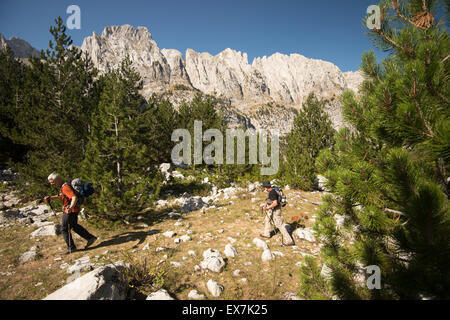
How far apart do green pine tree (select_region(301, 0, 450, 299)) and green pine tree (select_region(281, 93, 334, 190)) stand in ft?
33.8

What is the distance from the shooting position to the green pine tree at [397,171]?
1490 mm

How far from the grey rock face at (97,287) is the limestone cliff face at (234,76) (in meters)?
152

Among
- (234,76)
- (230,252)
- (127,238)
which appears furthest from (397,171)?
(234,76)

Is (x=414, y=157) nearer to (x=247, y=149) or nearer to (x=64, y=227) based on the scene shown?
(x=64, y=227)

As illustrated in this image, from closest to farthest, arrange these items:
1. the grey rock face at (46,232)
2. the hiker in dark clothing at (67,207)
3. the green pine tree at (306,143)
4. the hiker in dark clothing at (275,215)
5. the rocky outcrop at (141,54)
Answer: the hiker in dark clothing at (67,207)
the hiker in dark clothing at (275,215)
the grey rock face at (46,232)
the green pine tree at (306,143)
the rocky outcrop at (141,54)

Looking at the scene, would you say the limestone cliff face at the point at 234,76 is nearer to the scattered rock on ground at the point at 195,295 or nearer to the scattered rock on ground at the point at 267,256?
the scattered rock on ground at the point at 267,256

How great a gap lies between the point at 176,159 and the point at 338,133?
1872 centimetres

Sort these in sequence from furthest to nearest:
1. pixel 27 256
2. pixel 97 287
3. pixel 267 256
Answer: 1. pixel 267 256
2. pixel 27 256
3. pixel 97 287

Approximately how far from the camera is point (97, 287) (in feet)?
8.46

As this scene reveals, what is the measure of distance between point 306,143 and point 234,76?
196 m

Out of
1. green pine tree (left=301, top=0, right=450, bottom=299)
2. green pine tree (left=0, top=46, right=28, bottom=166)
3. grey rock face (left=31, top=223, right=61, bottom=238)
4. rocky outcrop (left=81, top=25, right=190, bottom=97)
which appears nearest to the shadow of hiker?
grey rock face (left=31, top=223, right=61, bottom=238)

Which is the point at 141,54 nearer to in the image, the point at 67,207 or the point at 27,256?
the point at 67,207

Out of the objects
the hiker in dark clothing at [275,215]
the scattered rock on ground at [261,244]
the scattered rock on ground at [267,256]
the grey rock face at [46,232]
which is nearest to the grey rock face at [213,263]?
the scattered rock on ground at [267,256]
